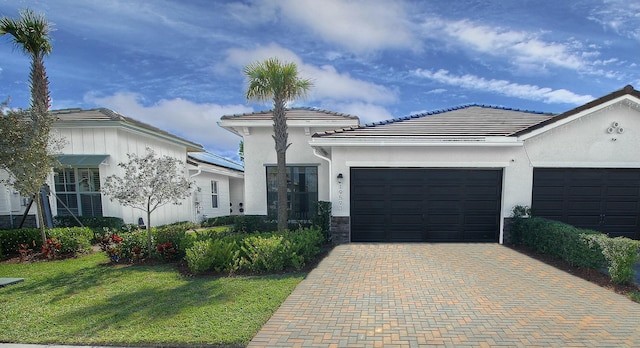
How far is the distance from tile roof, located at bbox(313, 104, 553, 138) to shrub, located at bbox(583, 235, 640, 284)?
417 cm

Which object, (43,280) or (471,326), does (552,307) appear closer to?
(471,326)

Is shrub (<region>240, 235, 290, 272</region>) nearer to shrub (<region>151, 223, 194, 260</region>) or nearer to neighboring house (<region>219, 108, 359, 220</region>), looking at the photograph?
shrub (<region>151, 223, 194, 260</region>)

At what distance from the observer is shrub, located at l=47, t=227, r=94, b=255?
830 centimetres

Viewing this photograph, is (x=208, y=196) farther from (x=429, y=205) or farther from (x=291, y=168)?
(x=429, y=205)

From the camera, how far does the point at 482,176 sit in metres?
9.28

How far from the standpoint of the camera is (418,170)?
30.8 feet

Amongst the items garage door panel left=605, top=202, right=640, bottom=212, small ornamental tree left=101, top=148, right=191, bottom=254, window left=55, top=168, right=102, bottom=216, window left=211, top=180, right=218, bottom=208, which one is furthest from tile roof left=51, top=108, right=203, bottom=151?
garage door panel left=605, top=202, right=640, bottom=212

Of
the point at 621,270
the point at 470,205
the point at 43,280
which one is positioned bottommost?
the point at 43,280

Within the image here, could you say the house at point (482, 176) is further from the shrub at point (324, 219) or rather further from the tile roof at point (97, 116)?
the tile roof at point (97, 116)

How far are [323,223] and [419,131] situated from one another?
15.0 ft

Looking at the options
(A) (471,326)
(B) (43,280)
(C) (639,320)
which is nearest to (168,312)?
(B) (43,280)

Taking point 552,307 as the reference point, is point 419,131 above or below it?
above

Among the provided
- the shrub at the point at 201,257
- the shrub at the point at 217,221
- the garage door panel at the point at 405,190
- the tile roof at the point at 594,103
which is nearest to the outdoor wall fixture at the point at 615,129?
the tile roof at the point at 594,103

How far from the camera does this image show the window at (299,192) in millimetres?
11500
